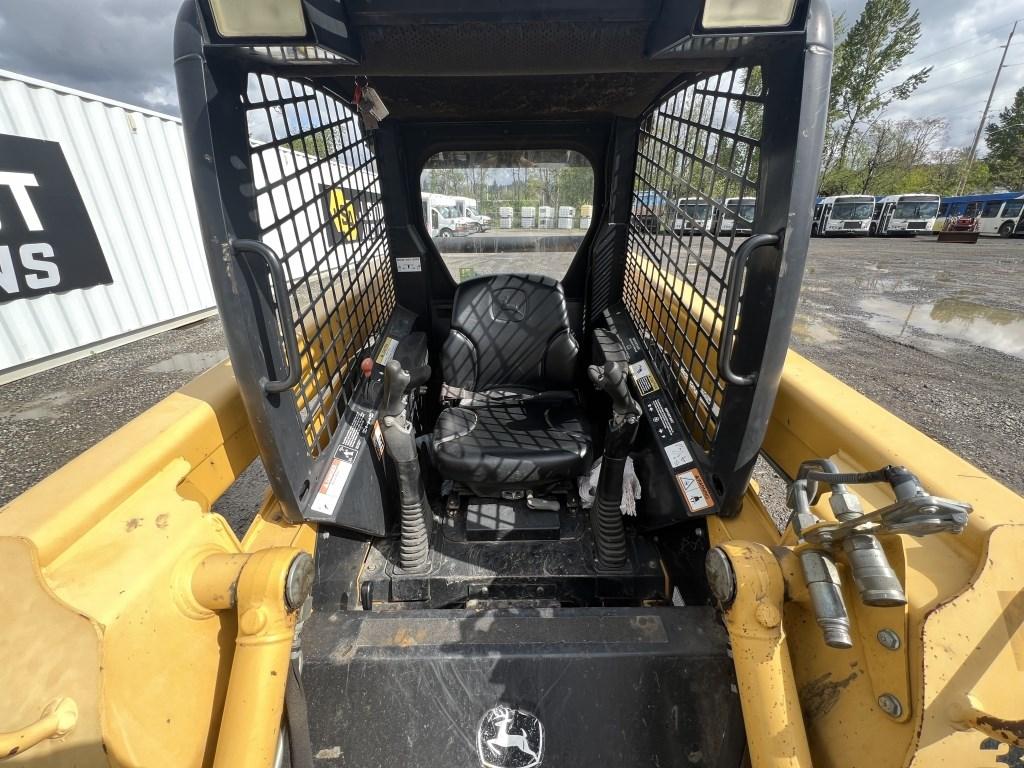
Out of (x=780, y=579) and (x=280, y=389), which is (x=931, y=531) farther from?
(x=280, y=389)

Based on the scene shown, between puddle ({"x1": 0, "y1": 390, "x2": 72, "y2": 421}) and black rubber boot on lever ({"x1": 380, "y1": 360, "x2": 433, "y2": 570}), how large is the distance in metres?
4.14

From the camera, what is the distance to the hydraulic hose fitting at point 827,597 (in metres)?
0.77

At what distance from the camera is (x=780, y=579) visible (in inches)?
37.8

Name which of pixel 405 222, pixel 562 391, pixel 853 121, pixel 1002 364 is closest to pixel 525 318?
pixel 562 391

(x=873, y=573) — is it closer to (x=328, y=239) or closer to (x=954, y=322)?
(x=328, y=239)

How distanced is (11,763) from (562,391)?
6.42 ft

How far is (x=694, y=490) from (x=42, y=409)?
5457mm

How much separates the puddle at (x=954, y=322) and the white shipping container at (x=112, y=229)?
9.83 meters

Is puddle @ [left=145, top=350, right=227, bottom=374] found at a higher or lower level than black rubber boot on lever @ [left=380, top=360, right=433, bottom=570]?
lower

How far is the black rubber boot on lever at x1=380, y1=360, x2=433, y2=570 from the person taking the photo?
1473 millimetres

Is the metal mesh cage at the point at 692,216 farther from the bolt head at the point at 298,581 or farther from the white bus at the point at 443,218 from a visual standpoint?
the bolt head at the point at 298,581

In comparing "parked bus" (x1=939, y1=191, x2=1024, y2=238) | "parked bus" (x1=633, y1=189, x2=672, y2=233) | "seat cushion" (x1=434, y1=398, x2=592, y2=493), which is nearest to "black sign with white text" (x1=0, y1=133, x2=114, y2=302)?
"seat cushion" (x1=434, y1=398, x2=592, y2=493)

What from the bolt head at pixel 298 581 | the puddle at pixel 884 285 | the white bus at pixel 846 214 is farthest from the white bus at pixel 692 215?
the white bus at pixel 846 214

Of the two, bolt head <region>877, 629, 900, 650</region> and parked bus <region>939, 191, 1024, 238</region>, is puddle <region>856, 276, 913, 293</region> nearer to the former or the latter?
bolt head <region>877, 629, 900, 650</region>
